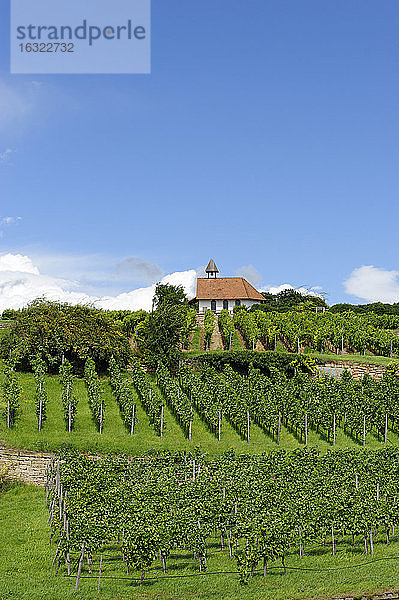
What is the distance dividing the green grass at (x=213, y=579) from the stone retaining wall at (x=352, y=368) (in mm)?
20436

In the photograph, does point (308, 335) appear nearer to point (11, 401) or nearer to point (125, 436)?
point (125, 436)

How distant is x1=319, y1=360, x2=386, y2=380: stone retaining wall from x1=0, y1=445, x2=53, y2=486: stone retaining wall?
2065cm

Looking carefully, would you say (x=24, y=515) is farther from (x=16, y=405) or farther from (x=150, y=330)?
(x=150, y=330)

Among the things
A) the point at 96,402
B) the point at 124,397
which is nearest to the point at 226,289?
the point at 124,397

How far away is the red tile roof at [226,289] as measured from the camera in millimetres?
61250

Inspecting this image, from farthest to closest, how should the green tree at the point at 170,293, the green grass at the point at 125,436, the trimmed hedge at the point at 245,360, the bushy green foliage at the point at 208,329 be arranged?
the green tree at the point at 170,293, the bushy green foliage at the point at 208,329, the trimmed hedge at the point at 245,360, the green grass at the point at 125,436

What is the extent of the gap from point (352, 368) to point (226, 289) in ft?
93.6

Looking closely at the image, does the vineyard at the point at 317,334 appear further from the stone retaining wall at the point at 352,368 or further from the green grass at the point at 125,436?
the green grass at the point at 125,436

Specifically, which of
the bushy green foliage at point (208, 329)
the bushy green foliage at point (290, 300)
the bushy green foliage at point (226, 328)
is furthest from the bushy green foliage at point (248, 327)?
the bushy green foliage at point (290, 300)

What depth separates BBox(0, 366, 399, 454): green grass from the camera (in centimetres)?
2266

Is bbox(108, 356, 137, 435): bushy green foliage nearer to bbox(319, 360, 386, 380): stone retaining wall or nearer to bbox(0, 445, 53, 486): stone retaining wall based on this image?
bbox(0, 445, 53, 486): stone retaining wall

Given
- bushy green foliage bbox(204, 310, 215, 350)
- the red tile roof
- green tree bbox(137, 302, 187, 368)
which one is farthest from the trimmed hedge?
the red tile roof

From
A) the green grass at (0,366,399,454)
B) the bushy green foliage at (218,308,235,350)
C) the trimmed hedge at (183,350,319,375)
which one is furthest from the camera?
the bushy green foliage at (218,308,235,350)

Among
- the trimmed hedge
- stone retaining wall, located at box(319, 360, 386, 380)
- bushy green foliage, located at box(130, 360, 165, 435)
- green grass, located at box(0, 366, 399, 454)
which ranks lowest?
green grass, located at box(0, 366, 399, 454)
